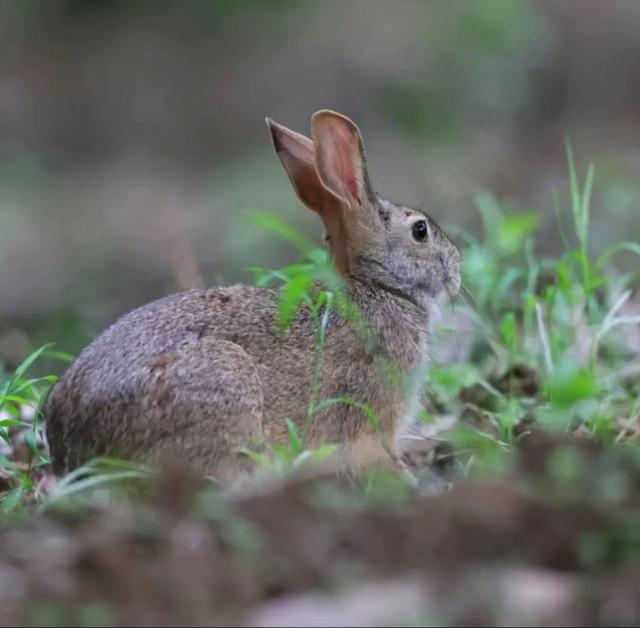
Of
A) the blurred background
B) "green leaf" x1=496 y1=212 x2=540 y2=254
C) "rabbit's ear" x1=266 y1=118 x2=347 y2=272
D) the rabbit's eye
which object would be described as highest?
"rabbit's ear" x1=266 y1=118 x2=347 y2=272

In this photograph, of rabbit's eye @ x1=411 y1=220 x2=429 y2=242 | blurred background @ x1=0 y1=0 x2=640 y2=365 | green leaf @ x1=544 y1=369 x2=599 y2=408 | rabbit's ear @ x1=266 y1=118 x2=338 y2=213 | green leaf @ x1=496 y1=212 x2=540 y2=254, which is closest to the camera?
green leaf @ x1=544 y1=369 x2=599 y2=408

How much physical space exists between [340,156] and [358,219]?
0.32 m

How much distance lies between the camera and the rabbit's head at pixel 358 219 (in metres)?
6.64

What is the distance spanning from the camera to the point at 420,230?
699 cm

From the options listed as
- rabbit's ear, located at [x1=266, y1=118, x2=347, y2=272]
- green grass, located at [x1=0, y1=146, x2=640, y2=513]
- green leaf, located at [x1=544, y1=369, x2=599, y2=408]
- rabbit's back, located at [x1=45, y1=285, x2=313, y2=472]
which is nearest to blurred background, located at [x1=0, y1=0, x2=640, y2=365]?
green grass, located at [x1=0, y1=146, x2=640, y2=513]

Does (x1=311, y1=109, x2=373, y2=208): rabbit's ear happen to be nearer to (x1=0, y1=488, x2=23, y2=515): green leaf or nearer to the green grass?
the green grass

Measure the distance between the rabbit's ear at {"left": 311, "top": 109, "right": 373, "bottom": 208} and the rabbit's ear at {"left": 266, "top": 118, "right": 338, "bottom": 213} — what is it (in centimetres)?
9

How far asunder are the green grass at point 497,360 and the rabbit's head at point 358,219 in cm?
18

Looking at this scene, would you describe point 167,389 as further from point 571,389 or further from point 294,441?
point 571,389

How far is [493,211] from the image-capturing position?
8492 mm

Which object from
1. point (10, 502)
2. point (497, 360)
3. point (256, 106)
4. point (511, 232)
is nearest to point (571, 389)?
point (10, 502)

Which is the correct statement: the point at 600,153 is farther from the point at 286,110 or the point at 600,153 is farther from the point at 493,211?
the point at 493,211

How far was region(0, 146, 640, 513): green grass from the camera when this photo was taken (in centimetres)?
563

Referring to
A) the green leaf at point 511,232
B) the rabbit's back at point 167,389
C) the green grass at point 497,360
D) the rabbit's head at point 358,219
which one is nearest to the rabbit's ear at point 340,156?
the rabbit's head at point 358,219
